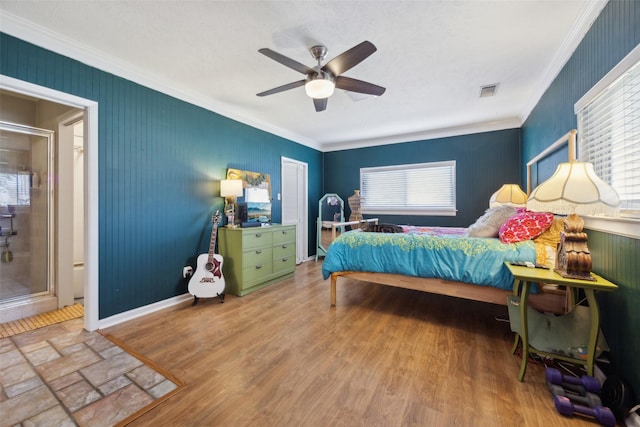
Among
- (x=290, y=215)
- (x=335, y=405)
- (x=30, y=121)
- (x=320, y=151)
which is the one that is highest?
(x=320, y=151)

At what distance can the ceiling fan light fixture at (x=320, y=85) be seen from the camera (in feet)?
6.64

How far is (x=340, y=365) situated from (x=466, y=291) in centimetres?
137

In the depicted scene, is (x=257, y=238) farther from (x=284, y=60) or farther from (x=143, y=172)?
(x=284, y=60)

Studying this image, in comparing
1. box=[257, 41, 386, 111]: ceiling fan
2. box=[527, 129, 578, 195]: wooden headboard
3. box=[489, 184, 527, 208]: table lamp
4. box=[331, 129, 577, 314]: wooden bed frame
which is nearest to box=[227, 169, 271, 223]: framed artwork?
box=[331, 129, 577, 314]: wooden bed frame

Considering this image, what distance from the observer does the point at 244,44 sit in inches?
84.3

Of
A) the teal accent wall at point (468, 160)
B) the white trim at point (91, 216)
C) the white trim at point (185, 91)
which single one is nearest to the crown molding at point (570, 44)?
the white trim at point (185, 91)

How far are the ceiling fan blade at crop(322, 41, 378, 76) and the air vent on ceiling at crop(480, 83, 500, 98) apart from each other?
200 centimetres

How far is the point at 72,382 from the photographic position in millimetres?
1630

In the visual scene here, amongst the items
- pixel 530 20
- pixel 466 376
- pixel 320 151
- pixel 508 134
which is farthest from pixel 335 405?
pixel 320 151

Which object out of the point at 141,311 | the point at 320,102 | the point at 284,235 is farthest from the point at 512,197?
the point at 141,311

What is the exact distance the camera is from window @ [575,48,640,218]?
1362 mm

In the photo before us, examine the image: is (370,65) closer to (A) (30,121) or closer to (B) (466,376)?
(B) (466,376)

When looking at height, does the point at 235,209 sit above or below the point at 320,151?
below

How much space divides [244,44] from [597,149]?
9.10 feet
